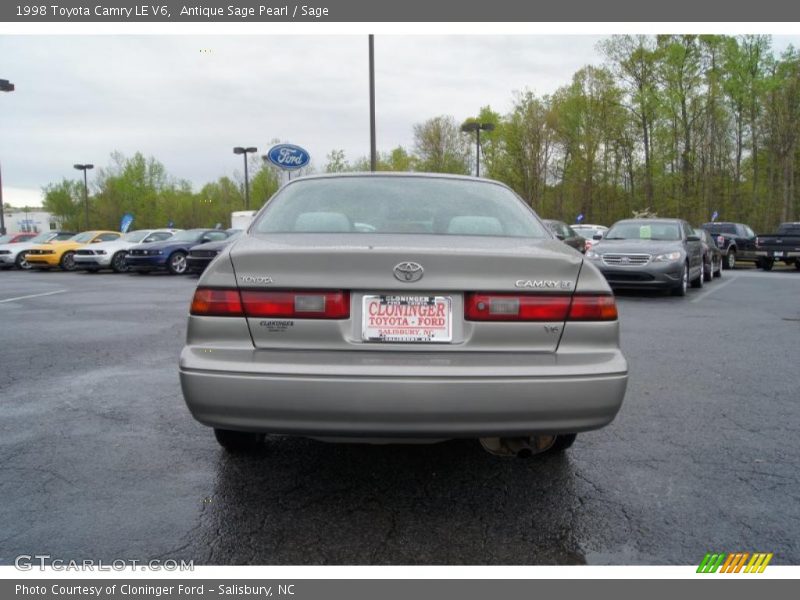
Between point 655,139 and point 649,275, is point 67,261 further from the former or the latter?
point 655,139

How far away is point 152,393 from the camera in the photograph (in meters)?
4.76

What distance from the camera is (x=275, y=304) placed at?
2600mm

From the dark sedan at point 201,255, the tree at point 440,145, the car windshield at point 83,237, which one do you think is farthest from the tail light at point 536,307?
the tree at point 440,145

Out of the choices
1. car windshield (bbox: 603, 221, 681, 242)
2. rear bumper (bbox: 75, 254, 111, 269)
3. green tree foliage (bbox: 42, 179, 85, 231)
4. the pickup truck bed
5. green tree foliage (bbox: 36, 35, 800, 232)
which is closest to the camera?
car windshield (bbox: 603, 221, 681, 242)

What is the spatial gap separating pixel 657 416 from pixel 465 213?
197 centimetres

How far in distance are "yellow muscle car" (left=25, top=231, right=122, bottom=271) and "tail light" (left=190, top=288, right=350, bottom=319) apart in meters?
22.1

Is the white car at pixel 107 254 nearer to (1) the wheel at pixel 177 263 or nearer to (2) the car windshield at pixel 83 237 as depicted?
(1) the wheel at pixel 177 263

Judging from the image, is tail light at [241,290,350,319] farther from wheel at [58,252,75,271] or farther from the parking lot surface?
wheel at [58,252,75,271]

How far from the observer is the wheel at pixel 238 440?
3281 mm

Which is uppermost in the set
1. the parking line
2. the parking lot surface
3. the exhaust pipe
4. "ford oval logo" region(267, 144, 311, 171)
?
"ford oval logo" region(267, 144, 311, 171)

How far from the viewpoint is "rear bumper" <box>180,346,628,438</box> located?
2.45 metres

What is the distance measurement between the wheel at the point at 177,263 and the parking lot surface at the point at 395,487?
50.6 feet

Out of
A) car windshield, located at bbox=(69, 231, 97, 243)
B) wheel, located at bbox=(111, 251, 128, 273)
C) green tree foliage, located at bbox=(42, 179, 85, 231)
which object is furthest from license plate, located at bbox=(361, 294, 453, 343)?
green tree foliage, located at bbox=(42, 179, 85, 231)
